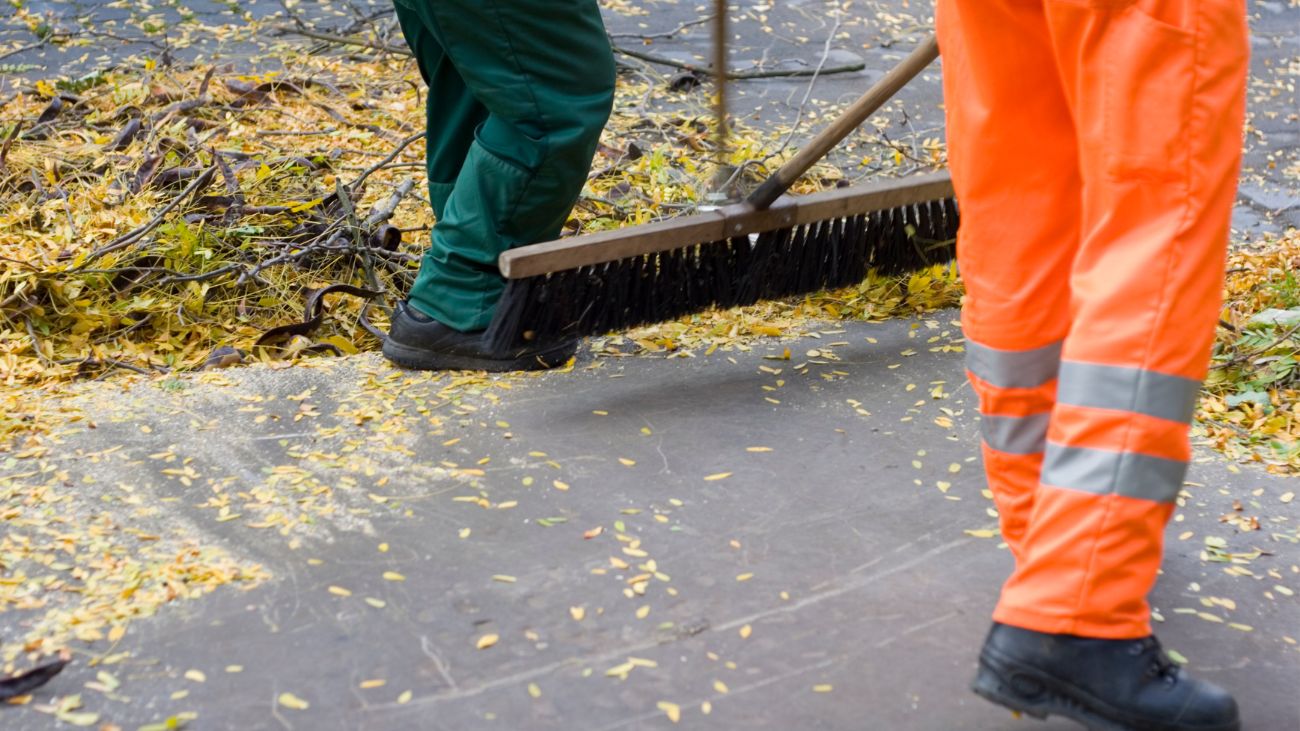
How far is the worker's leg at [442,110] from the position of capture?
10.3 feet

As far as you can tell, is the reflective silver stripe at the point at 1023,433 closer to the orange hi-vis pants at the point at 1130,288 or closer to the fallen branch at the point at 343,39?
the orange hi-vis pants at the point at 1130,288

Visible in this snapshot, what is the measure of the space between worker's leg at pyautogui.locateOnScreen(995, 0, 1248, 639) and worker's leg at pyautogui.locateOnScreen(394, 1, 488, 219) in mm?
1842

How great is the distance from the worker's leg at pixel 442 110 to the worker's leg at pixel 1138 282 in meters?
1.84

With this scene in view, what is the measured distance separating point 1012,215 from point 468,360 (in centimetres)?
157

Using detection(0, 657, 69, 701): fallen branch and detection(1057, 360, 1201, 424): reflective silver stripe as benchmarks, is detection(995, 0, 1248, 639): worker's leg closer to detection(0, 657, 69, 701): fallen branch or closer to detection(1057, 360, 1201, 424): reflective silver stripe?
detection(1057, 360, 1201, 424): reflective silver stripe

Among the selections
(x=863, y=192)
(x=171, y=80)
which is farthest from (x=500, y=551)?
(x=171, y=80)

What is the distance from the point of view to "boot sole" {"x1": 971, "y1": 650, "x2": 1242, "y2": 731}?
1660 mm

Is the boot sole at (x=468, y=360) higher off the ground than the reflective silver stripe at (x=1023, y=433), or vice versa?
the reflective silver stripe at (x=1023, y=433)

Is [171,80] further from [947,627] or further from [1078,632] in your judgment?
[1078,632]

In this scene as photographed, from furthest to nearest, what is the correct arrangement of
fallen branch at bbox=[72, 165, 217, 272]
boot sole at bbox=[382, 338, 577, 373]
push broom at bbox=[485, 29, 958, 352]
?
fallen branch at bbox=[72, 165, 217, 272] < boot sole at bbox=[382, 338, 577, 373] < push broom at bbox=[485, 29, 958, 352]

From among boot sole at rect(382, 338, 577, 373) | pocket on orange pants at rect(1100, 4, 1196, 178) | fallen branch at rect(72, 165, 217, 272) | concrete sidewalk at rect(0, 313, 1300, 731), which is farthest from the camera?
fallen branch at rect(72, 165, 217, 272)

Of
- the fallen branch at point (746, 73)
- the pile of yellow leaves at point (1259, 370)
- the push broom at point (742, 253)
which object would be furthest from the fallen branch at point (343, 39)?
the pile of yellow leaves at point (1259, 370)

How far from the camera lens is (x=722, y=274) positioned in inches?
123

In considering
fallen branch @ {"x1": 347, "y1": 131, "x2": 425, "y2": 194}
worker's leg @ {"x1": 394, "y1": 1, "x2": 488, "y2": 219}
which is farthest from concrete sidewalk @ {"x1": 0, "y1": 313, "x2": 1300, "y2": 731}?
fallen branch @ {"x1": 347, "y1": 131, "x2": 425, "y2": 194}
